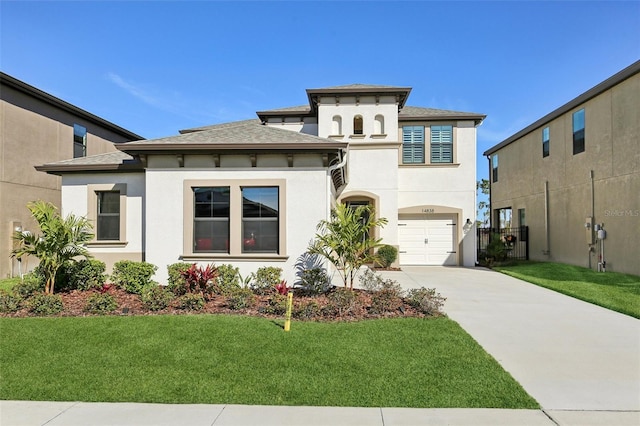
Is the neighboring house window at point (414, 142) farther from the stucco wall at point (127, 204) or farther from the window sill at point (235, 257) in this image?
the stucco wall at point (127, 204)

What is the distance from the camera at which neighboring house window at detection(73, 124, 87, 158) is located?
58.1ft

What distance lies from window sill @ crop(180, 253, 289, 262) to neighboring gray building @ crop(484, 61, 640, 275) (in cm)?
1279

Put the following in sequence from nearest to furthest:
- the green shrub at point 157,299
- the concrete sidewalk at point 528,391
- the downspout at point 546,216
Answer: the concrete sidewalk at point 528,391 → the green shrub at point 157,299 → the downspout at point 546,216

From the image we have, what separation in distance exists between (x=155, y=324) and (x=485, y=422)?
5.67 metres

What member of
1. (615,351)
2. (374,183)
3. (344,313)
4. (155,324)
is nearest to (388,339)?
(344,313)

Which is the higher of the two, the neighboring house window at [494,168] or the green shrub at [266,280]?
the neighboring house window at [494,168]

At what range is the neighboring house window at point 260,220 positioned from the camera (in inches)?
388

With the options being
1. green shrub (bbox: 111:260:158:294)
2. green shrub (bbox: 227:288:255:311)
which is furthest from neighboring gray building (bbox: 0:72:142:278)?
green shrub (bbox: 227:288:255:311)

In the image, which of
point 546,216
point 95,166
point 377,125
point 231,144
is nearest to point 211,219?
point 231,144

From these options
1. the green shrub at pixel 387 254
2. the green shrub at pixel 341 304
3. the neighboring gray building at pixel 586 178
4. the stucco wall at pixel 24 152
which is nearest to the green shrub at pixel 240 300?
the green shrub at pixel 341 304

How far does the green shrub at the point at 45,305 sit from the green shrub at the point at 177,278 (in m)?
2.23

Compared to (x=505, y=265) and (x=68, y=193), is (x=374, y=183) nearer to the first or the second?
(x=505, y=265)

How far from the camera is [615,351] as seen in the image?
5.82m

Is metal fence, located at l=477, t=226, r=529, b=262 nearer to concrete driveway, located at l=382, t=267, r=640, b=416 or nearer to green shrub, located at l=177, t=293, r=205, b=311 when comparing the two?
concrete driveway, located at l=382, t=267, r=640, b=416
